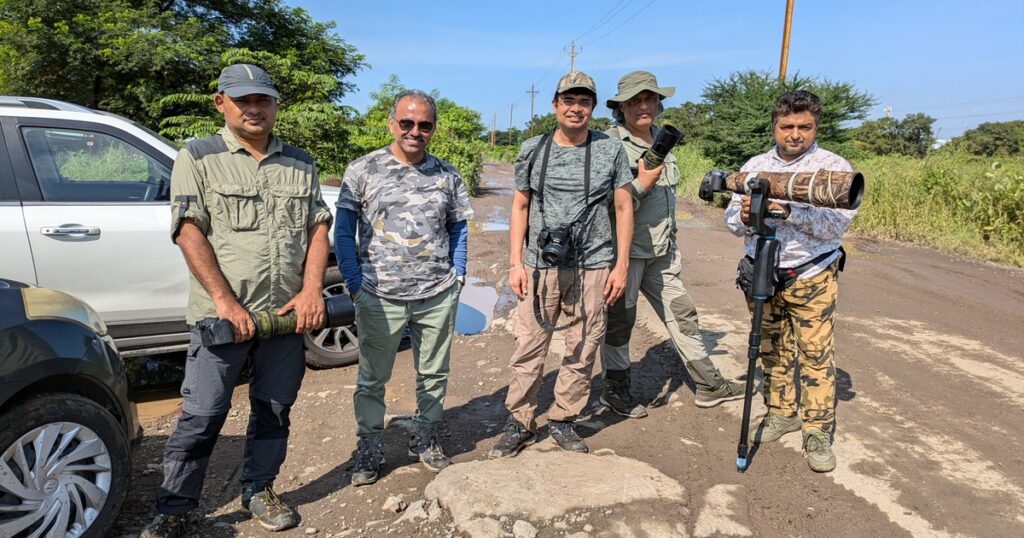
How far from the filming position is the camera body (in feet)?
10.4

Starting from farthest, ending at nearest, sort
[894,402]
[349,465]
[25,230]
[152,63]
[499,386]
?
[152,63], [499,386], [894,402], [25,230], [349,465]

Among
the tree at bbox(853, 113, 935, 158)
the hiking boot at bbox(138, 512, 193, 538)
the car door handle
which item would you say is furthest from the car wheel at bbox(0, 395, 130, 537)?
the tree at bbox(853, 113, 935, 158)

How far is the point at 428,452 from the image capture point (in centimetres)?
336

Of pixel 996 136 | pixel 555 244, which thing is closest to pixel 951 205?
pixel 555 244

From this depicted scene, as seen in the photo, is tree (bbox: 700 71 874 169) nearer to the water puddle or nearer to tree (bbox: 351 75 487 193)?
tree (bbox: 351 75 487 193)

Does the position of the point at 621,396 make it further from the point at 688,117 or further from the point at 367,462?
the point at 688,117

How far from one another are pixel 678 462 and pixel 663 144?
5.60 feet

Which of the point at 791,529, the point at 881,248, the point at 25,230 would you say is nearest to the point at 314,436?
the point at 25,230

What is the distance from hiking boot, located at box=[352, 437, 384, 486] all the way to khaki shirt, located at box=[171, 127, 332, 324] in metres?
0.96

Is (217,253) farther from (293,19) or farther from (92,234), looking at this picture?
(293,19)

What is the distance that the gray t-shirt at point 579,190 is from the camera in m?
3.27

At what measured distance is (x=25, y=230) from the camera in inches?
151

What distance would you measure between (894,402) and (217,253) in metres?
4.19

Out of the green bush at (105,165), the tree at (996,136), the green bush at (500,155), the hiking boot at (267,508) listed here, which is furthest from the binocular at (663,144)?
the green bush at (500,155)
